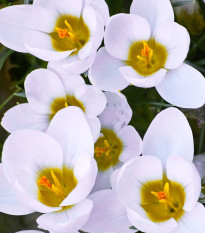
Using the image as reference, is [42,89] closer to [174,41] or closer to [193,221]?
[174,41]

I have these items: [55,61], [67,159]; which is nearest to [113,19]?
[55,61]

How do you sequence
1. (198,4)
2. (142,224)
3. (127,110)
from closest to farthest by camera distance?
(142,224) → (127,110) → (198,4)

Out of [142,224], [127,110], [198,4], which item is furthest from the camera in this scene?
[198,4]

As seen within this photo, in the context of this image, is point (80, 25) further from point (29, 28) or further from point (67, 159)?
point (67, 159)

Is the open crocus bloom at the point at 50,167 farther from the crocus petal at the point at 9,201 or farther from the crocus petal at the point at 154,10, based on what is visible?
the crocus petal at the point at 154,10

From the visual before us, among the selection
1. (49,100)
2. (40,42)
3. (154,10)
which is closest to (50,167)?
(49,100)

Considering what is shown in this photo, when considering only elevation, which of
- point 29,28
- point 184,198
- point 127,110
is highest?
point 29,28

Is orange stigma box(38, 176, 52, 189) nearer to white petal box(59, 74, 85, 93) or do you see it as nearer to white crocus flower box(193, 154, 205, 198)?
white petal box(59, 74, 85, 93)
